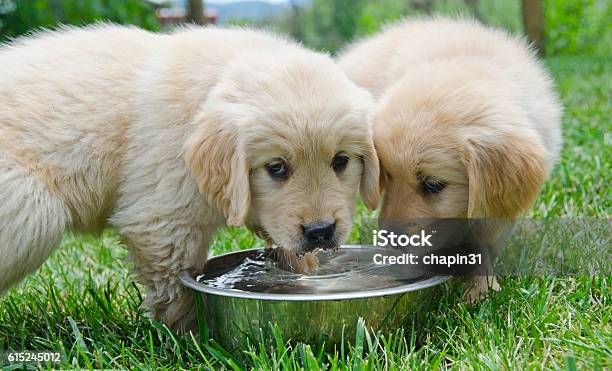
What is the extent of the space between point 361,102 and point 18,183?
1.30m

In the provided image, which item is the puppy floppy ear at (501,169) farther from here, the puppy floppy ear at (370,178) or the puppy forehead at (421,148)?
the puppy floppy ear at (370,178)

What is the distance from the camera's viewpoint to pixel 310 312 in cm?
255

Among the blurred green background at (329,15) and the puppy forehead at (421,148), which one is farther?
the blurred green background at (329,15)

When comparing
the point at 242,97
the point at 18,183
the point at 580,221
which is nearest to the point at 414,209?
the point at 242,97

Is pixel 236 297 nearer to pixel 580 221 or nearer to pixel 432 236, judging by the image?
pixel 432 236

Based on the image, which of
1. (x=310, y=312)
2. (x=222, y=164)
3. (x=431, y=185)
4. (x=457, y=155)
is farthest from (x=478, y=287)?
(x=222, y=164)

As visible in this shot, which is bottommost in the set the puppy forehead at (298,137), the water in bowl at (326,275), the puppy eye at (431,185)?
the water in bowl at (326,275)

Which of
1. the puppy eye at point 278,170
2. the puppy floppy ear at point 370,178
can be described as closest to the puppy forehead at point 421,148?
the puppy floppy ear at point 370,178

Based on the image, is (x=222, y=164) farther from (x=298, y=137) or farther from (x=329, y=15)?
(x=329, y=15)

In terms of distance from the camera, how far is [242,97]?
2.80m

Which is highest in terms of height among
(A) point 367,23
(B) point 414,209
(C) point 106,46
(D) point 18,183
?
(A) point 367,23

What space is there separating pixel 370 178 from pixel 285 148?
437 mm

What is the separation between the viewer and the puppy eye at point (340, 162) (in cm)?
283
